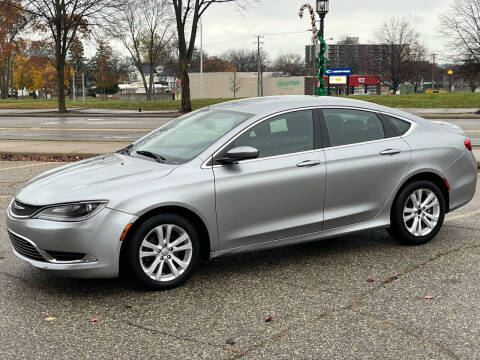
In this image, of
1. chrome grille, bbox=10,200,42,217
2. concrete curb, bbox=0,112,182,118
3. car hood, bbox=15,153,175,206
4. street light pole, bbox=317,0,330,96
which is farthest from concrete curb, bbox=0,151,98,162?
concrete curb, bbox=0,112,182,118

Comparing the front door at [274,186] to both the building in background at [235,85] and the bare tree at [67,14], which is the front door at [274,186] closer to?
the bare tree at [67,14]

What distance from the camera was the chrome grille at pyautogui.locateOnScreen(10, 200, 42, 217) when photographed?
181 inches

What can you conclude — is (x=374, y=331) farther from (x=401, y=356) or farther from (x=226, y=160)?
(x=226, y=160)

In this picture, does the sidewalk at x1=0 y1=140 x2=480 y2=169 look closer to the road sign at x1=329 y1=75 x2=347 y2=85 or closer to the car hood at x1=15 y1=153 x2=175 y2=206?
the car hood at x1=15 y1=153 x2=175 y2=206

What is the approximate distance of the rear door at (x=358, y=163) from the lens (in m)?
5.47

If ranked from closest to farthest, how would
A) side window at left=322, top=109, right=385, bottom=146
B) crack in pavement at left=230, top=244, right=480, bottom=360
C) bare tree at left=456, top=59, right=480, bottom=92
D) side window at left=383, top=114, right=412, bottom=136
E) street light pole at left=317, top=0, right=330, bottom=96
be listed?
crack in pavement at left=230, top=244, right=480, bottom=360 < side window at left=322, top=109, right=385, bottom=146 < side window at left=383, top=114, right=412, bottom=136 < street light pole at left=317, top=0, right=330, bottom=96 < bare tree at left=456, top=59, right=480, bottom=92

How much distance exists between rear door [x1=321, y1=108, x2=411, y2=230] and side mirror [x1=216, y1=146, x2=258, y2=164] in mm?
854

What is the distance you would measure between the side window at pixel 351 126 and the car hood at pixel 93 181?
166 centimetres

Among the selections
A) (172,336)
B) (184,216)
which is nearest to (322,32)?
(184,216)

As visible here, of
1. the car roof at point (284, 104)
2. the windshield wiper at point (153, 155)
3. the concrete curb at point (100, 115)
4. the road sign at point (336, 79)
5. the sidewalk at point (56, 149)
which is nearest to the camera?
the windshield wiper at point (153, 155)

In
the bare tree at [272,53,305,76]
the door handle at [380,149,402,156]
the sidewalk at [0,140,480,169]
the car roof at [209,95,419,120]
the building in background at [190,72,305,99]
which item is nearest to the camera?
the car roof at [209,95,419,120]

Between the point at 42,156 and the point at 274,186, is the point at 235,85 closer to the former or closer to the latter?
the point at 42,156

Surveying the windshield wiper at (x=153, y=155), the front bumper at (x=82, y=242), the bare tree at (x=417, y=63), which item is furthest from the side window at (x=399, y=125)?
the bare tree at (x=417, y=63)

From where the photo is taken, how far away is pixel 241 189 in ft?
16.3
